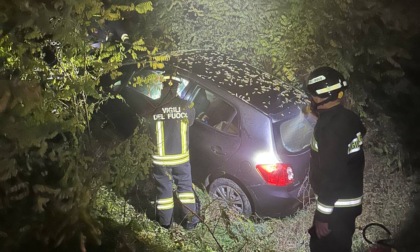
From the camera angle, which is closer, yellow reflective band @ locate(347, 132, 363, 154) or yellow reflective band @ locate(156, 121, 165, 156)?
yellow reflective band @ locate(347, 132, 363, 154)

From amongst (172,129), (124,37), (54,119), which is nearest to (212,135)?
(172,129)

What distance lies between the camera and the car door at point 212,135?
Result: 4.14 meters

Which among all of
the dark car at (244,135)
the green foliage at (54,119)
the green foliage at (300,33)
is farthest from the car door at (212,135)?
the green foliage at (300,33)

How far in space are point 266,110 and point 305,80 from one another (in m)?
0.47

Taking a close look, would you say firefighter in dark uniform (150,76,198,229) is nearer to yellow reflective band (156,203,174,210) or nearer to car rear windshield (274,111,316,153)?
yellow reflective band (156,203,174,210)

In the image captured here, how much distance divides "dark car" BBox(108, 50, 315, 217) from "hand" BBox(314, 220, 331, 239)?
0.30m

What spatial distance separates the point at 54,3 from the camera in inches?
149

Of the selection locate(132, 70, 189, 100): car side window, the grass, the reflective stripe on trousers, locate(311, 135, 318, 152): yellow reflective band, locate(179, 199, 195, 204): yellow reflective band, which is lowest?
the grass

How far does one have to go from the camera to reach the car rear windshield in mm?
4074

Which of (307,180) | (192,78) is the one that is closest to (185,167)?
(192,78)

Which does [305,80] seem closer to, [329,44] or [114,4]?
[329,44]

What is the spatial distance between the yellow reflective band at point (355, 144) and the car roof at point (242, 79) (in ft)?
1.99

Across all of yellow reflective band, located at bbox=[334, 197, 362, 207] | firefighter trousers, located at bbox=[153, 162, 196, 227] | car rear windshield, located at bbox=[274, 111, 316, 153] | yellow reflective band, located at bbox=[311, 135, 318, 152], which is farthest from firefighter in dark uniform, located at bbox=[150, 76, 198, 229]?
yellow reflective band, located at bbox=[334, 197, 362, 207]

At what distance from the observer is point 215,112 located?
13.7ft
